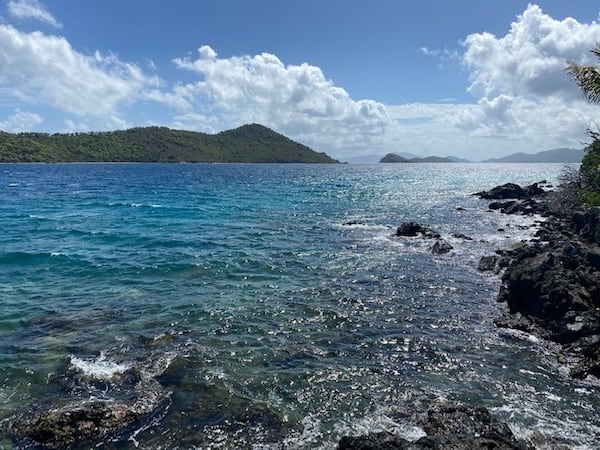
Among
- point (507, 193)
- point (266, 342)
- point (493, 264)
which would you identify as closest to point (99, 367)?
point (266, 342)

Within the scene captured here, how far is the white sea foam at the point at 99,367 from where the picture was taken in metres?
15.9

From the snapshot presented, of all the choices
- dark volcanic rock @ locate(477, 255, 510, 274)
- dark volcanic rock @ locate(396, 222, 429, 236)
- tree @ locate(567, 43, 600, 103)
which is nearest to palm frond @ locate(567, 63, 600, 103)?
tree @ locate(567, 43, 600, 103)

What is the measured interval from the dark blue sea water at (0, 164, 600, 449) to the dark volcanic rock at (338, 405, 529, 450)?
0.93 metres

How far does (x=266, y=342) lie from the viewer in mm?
19062

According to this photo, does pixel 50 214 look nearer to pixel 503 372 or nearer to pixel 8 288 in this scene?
pixel 8 288

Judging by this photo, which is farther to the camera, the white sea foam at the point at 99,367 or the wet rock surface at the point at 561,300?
the wet rock surface at the point at 561,300

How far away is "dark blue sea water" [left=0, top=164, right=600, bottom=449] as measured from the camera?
44.6 ft

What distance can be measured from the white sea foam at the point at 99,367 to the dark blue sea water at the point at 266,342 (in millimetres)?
77

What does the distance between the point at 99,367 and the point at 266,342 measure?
6.75 m

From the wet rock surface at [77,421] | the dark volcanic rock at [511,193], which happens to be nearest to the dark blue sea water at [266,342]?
the wet rock surface at [77,421]

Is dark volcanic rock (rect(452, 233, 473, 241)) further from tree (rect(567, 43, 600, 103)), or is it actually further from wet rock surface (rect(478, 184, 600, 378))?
tree (rect(567, 43, 600, 103))

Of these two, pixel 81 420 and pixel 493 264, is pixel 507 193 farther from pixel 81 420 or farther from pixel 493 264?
pixel 81 420

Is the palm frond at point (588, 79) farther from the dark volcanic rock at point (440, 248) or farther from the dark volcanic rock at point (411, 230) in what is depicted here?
the dark volcanic rock at point (411, 230)

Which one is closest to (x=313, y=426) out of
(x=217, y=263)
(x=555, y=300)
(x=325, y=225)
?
(x=555, y=300)
